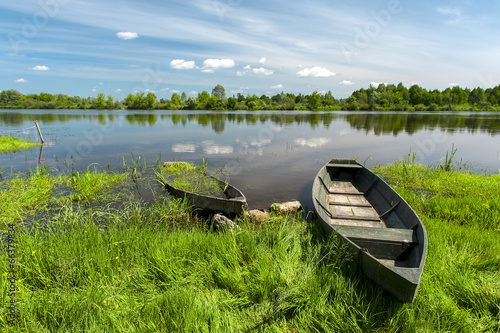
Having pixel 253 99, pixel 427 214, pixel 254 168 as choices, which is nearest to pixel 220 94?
pixel 253 99

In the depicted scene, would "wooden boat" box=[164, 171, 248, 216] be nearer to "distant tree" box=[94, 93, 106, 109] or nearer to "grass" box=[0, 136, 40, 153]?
"grass" box=[0, 136, 40, 153]

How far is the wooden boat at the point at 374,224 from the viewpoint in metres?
3.51

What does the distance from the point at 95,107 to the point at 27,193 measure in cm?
11565

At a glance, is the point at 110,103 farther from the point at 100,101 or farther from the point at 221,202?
the point at 221,202

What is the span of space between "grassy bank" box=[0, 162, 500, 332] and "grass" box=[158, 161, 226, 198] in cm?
478

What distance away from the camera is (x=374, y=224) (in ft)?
22.3

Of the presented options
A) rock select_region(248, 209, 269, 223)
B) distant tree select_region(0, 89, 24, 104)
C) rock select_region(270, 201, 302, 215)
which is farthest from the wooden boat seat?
distant tree select_region(0, 89, 24, 104)

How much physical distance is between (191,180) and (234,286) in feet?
26.8

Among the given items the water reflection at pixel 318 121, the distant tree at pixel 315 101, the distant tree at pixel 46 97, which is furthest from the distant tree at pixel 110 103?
the distant tree at pixel 315 101

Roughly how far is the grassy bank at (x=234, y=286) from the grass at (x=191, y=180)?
4.78m

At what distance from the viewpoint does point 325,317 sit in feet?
11.8

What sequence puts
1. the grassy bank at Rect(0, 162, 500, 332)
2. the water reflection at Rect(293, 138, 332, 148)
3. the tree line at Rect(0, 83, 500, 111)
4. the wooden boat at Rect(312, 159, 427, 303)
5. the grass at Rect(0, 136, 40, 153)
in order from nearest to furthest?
the grassy bank at Rect(0, 162, 500, 332), the wooden boat at Rect(312, 159, 427, 303), the grass at Rect(0, 136, 40, 153), the water reflection at Rect(293, 138, 332, 148), the tree line at Rect(0, 83, 500, 111)

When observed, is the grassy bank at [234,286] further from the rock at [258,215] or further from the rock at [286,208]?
the rock at [286,208]

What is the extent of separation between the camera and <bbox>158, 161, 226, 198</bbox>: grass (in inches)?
407
